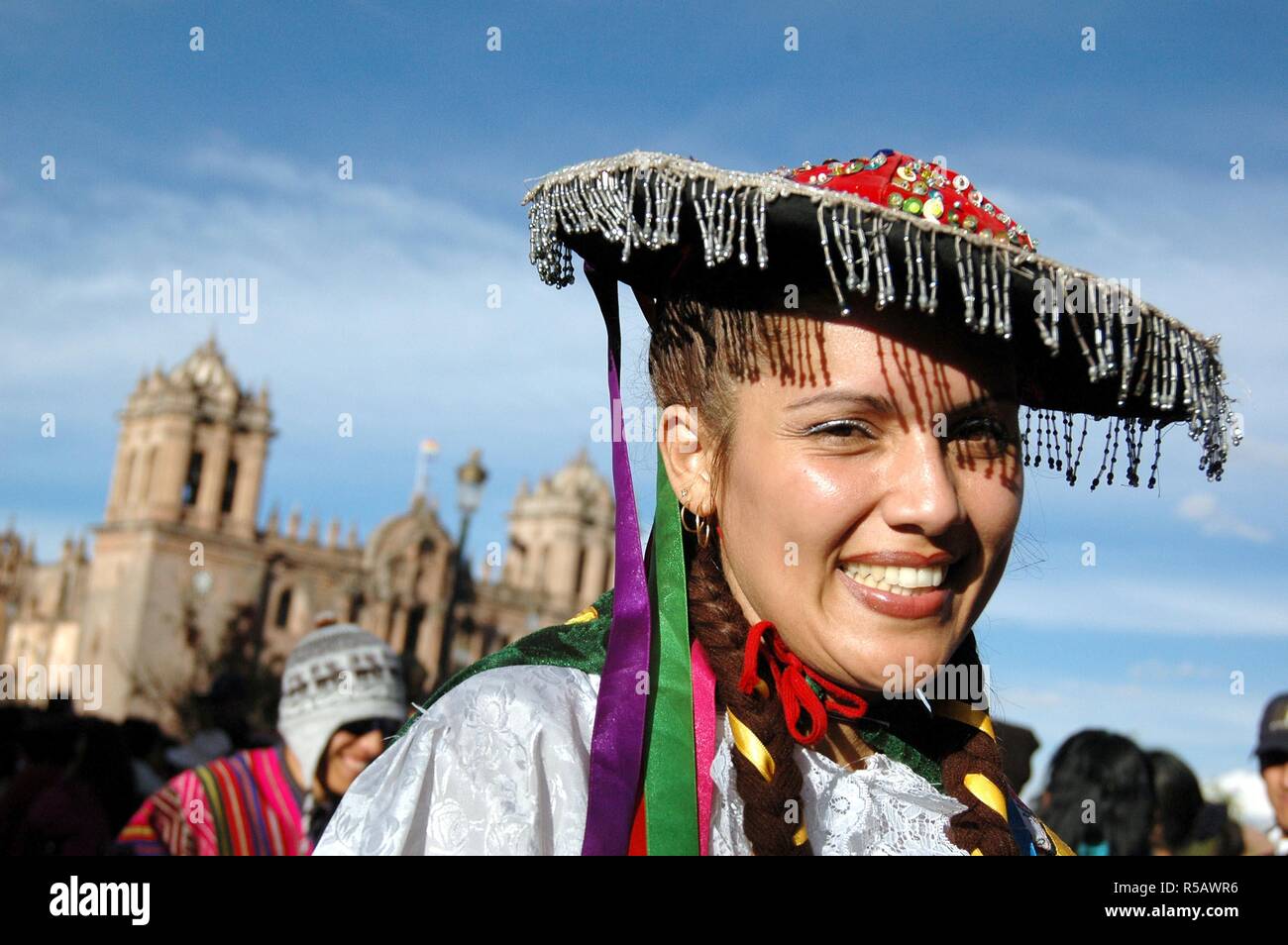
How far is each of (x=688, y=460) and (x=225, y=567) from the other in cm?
5432

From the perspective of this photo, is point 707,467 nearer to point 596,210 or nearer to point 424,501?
point 596,210

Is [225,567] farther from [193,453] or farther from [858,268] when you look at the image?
[858,268]

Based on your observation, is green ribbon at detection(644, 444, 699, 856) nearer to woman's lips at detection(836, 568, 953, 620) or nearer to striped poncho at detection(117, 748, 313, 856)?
woman's lips at detection(836, 568, 953, 620)

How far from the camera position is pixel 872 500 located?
6.27ft

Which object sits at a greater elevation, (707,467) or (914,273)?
(914,273)

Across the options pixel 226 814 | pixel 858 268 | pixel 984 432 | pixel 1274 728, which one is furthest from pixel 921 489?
pixel 1274 728

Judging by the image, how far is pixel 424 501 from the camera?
2334 inches

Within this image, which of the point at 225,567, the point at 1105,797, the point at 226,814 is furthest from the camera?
the point at 225,567

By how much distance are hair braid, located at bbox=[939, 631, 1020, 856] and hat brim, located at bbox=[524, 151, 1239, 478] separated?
565 millimetres

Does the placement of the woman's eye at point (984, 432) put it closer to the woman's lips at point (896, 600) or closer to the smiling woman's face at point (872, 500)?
the smiling woman's face at point (872, 500)

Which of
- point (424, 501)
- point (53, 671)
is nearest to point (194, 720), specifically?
point (424, 501)

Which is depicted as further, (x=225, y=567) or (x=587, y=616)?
(x=225, y=567)

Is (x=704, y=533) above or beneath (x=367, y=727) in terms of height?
above
